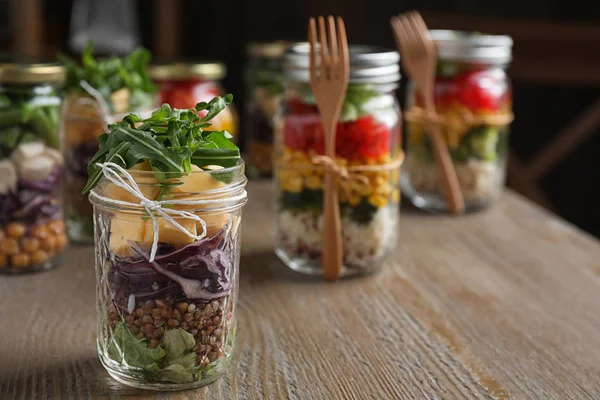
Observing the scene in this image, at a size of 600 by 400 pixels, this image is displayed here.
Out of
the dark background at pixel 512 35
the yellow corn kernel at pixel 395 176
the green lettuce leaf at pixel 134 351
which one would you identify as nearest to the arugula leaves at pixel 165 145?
the green lettuce leaf at pixel 134 351

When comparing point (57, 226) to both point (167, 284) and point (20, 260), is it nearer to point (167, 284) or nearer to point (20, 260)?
point (20, 260)

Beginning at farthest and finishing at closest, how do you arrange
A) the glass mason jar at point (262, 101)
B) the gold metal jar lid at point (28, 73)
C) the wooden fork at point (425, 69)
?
the glass mason jar at point (262, 101)
the wooden fork at point (425, 69)
the gold metal jar lid at point (28, 73)

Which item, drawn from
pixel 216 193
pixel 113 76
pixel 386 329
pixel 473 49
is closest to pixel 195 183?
pixel 216 193

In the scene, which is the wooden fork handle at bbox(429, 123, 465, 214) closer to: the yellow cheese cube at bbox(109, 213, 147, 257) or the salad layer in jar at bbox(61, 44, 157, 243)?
the salad layer in jar at bbox(61, 44, 157, 243)

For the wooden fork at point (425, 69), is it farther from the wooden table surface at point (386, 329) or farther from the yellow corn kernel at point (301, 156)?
the yellow corn kernel at point (301, 156)

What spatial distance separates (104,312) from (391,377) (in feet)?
0.98

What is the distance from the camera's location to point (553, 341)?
934 millimetres

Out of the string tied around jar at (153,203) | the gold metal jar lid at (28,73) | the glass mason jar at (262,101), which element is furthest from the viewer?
the glass mason jar at (262,101)

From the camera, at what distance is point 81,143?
3.96 ft

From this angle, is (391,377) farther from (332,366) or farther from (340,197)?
(340,197)

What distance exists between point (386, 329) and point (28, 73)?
0.57m

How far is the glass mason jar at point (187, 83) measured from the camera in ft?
4.77

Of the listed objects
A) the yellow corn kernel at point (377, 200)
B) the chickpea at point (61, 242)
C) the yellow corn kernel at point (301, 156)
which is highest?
the yellow corn kernel at point (301, 156)

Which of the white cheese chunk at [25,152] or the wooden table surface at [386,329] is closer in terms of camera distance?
the wooden table surface at [386,329]
